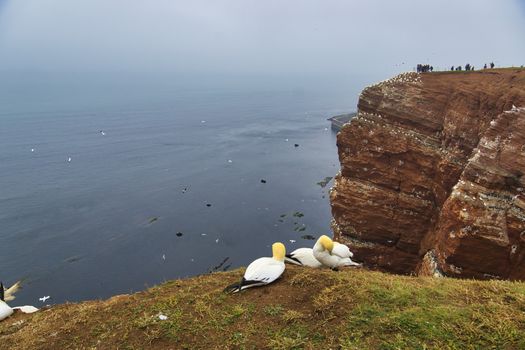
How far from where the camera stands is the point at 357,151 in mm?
25812

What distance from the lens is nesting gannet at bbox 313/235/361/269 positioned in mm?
11988

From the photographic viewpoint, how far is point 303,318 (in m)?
8.72

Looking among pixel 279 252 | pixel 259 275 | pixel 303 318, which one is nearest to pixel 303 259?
pixel 279 252

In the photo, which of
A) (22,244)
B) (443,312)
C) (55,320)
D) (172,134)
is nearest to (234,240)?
(22,244)

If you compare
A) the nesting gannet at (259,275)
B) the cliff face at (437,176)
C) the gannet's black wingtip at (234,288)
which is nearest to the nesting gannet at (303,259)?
the nesting gannet at (259,275)

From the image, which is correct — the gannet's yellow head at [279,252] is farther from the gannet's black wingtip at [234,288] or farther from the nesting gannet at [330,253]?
the nesting gannet at [330,253]

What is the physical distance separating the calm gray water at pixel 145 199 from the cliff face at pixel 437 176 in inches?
1050

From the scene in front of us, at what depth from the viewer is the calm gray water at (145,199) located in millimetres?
48688

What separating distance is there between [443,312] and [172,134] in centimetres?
12263

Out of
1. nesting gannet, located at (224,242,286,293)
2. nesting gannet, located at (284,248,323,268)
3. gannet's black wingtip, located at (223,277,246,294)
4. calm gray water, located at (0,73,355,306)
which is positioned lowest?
calm gray water, located at (0,73,355,306)

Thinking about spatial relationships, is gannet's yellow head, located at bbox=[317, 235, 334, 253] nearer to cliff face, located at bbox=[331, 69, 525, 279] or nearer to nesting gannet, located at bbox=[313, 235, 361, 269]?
nesting gannet, located at bbox=[313, 235, 361, 269]

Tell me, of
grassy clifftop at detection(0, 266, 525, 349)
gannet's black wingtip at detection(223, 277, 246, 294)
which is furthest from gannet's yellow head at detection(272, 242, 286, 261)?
gannet's black wingtip at detection(223, 277, 246, 294)

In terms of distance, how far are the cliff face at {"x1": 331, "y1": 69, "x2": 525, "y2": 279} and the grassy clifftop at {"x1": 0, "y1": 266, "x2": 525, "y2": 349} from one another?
9.66 meters

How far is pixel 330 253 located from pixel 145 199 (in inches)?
2477
